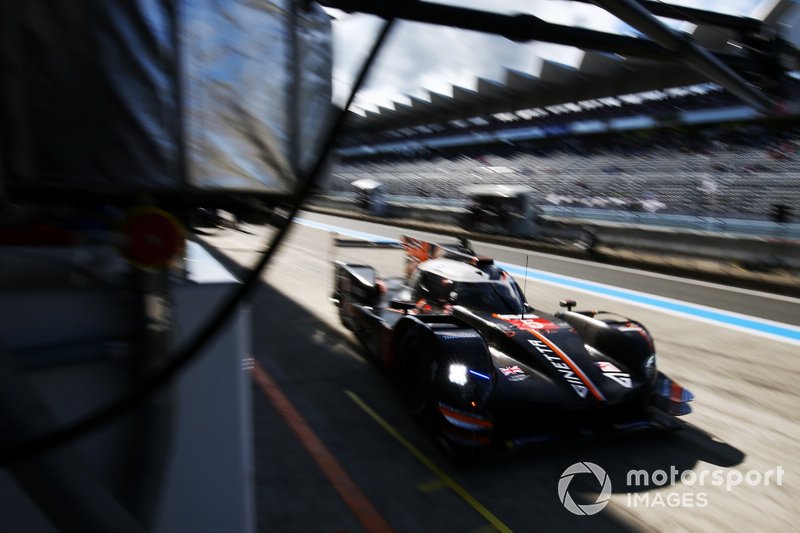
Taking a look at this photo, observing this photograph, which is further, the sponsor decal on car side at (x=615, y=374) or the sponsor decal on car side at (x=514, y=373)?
the sponsor decal on car side at (x=615, y=374)

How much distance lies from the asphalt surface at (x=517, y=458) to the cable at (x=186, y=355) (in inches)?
12.7

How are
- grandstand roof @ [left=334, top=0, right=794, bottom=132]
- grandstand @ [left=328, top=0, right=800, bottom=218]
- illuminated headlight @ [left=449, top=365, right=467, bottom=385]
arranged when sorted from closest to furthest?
illuminated headlight @ [left=449, top=365, right=467, bottom=385], grandstand @ [left=328, top=0, right=800, bottom=218], grandstand roof @ [left=334, top=0, right=794, bottom=132]

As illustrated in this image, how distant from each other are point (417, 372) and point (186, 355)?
3381 millimetres

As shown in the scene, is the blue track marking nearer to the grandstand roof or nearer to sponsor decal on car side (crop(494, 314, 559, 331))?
sponsor decal on car side (crop(494, 314, 559, 331))

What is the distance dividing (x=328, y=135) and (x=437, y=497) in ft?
9.14

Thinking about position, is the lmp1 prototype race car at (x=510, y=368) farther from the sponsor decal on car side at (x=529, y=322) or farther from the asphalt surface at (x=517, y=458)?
the asphalt surface at (x=517, y=458)

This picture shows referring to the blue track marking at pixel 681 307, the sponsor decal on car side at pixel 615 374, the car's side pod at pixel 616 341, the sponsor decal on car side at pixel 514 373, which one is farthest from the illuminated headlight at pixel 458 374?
the blue track marking at pixel 681 307

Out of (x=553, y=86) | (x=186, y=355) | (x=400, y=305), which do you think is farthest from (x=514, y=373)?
(x=553, y=86)

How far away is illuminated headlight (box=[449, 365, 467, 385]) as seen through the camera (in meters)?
3.51

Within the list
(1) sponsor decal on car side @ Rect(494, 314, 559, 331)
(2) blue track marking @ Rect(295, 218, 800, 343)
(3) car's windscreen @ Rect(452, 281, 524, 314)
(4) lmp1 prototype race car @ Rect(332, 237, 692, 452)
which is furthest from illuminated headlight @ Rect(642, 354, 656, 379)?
(2) blue track marking @ Rect(295, 218, 800, 343)

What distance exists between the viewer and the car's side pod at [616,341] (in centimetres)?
418

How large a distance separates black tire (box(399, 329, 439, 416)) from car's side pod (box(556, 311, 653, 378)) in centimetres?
161

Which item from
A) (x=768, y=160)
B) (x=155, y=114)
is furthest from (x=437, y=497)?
(x=768, y=160)

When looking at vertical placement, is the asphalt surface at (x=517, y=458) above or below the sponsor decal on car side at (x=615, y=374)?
below
